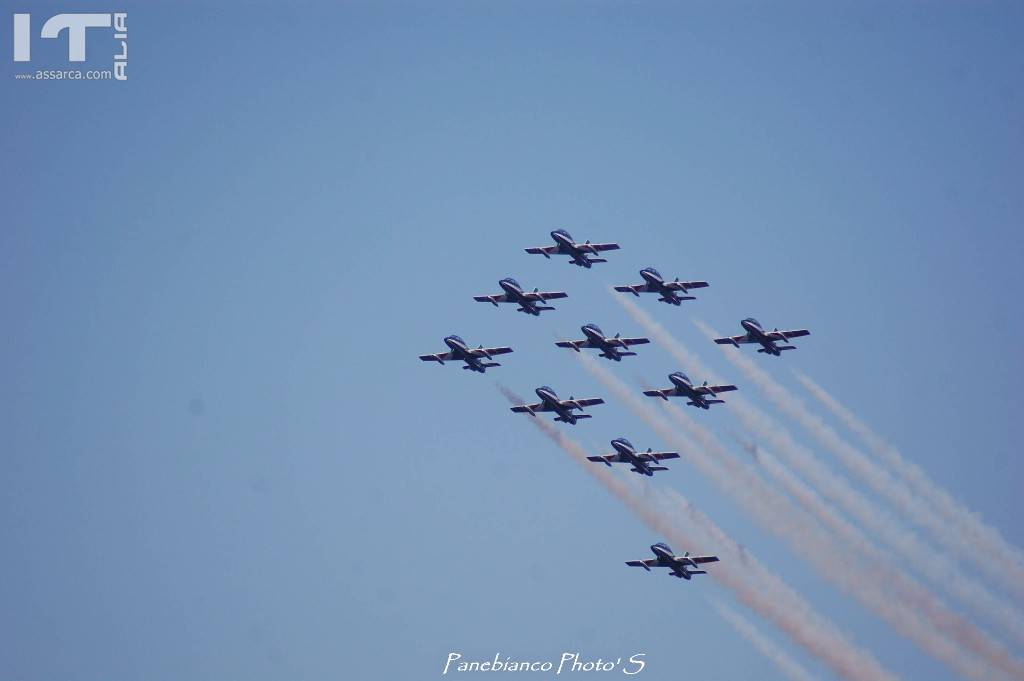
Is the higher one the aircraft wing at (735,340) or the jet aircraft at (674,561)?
the aircraft wing at (735,340)

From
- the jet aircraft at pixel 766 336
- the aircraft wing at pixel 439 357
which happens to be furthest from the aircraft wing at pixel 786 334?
the aircraft wing at pixel 439 357

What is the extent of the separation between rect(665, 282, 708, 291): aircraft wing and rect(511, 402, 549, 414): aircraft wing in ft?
45.1

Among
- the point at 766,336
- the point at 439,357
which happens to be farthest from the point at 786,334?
the point at 439,357

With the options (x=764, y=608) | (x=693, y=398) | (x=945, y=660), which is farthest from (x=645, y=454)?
(x=945, y=660)

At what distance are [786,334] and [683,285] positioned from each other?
9.31 meters

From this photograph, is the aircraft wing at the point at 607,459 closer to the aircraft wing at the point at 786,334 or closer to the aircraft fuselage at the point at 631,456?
the aircraft fuselage at the point at 631,456

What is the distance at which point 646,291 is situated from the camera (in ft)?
500

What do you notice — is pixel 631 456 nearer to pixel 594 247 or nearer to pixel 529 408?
pixel 529 408

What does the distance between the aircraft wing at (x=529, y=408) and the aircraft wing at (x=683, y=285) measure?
13.8m

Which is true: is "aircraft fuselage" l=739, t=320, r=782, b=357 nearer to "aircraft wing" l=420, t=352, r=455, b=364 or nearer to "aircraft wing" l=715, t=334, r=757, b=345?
"aircraft wing" l=715, t=334, r=757, b=345

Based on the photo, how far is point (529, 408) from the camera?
502 ft

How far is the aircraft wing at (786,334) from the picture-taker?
148m

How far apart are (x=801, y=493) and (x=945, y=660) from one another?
17.6 meters

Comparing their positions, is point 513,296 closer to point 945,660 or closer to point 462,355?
point 462,355
